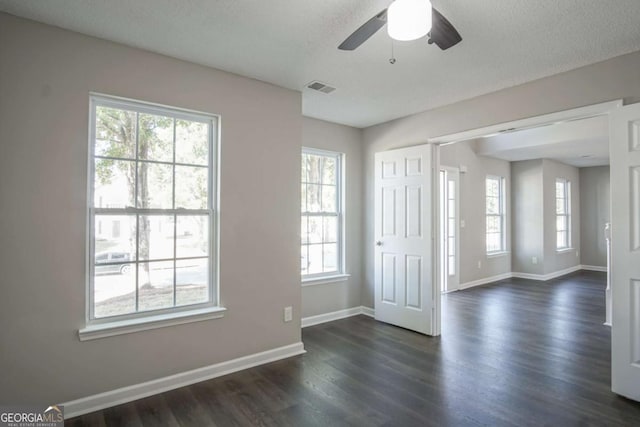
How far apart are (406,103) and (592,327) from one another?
339 cm

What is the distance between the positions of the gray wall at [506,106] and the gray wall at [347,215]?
0.12m

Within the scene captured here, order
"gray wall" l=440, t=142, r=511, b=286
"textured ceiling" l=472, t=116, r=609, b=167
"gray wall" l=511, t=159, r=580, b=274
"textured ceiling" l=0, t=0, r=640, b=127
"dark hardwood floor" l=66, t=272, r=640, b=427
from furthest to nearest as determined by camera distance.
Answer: "gray wall" l=511, t=159, r=580, b=274
"gray wall" l=440, t=142, r=511, b=286
"textured ceiling" l=472, t=116, r=609, b=167
"dark hardwood floor" l=66, t=272, r=640, b=427
"textured ceiling" l=0, t=0, r=640, b=127

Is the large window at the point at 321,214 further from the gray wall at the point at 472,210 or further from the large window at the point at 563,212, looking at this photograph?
the large window at the point at 563,212

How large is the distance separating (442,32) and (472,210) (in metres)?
5.42

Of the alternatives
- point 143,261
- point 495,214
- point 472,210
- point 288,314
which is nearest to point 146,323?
point 143,261

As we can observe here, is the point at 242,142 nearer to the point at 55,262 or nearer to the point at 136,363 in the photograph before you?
the point at 55,262

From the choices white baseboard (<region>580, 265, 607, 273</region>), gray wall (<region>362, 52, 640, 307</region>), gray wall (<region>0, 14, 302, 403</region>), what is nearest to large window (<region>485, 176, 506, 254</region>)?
white baseboard (<region>580, 265, 607, 273</region>)

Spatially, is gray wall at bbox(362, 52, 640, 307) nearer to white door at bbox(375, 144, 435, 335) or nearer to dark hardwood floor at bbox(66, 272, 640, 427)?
white door at bbox(375, 144, 435, 335)

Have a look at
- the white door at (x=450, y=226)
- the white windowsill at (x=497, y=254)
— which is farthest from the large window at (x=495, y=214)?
the white door at (x=450, y=226)

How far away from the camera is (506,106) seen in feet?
10.6

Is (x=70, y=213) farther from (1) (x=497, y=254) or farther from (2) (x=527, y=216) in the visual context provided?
(2) (x=527, y=216)

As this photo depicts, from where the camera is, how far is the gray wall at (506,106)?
2584mm

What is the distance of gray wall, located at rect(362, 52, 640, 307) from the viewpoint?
2.58 meters

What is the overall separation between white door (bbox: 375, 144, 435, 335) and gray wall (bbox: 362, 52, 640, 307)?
22 centimetres
